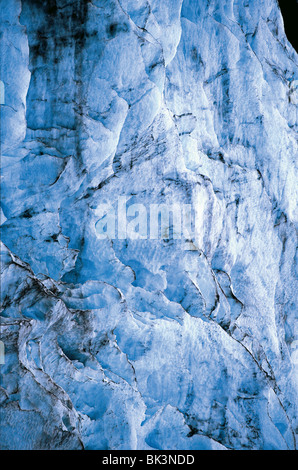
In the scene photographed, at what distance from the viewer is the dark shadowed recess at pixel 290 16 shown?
5.28 metres

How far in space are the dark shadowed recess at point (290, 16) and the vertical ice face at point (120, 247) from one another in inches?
74.4

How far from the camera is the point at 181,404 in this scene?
2865 millimetres

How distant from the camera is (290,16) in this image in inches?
215

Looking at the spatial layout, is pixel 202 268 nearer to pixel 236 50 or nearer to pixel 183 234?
pixel 183 234

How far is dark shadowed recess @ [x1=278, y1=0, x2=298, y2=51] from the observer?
5.28 m

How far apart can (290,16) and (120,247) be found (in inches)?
155

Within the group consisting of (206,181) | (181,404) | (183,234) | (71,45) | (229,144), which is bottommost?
(181,404)

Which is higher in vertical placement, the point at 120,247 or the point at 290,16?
the point at 290,16

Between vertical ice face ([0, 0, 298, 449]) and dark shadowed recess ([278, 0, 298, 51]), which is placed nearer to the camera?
vertical ice face ([0, 0, 298, 449])

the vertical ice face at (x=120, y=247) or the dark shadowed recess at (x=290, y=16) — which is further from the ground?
the dark shadowed recess at (x=290, y=16)

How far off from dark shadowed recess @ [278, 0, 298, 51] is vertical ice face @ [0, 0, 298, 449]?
1.89 meters

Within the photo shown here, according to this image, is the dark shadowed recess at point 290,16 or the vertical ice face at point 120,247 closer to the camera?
the vertical ice face at point 120,247

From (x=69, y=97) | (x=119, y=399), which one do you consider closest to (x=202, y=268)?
(x=119, y=399)
